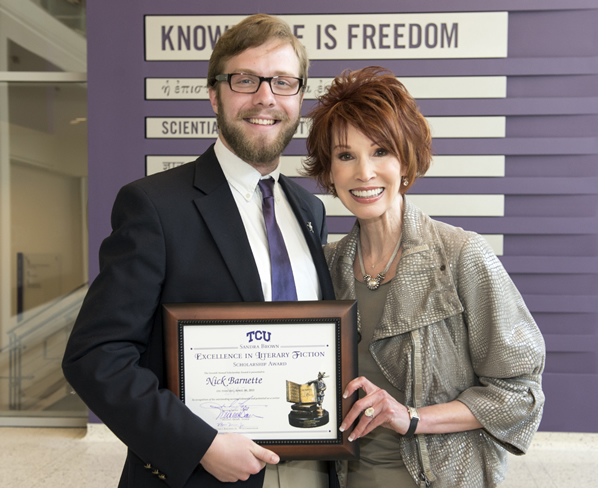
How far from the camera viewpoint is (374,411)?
1321 millimetres

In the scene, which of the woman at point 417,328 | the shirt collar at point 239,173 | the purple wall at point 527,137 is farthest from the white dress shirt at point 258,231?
the purple wall at point 527,137

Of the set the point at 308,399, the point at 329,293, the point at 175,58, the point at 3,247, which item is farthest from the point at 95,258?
the point at 308,399

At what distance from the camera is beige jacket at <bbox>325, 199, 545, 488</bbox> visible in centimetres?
140

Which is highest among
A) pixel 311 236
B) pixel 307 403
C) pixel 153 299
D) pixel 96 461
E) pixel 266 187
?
pixel 266 187

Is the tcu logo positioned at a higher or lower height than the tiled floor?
higher

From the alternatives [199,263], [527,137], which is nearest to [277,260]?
[199,263]

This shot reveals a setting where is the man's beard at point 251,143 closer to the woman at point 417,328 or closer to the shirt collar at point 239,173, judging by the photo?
the shirt collar at point 239,173

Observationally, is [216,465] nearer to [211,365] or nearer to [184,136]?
[211,365]

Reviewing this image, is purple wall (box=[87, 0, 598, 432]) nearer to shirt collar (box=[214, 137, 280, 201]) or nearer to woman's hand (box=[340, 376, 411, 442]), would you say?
shirt collar (box=[214, 137, 280, 201])

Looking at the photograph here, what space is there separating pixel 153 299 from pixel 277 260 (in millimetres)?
364

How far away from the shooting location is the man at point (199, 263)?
124cm

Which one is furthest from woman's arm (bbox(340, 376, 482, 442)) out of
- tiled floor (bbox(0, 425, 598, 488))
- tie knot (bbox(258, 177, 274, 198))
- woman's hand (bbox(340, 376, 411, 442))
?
tiled floor (bbox(0, 425, 598, 488))
